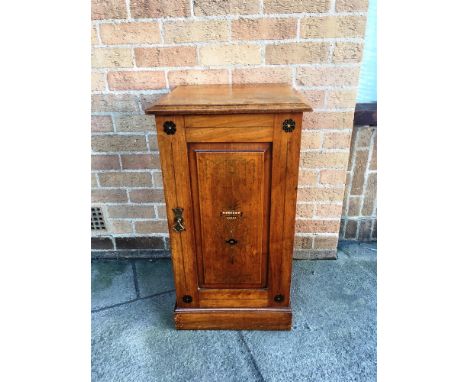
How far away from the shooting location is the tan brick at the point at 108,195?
192cm

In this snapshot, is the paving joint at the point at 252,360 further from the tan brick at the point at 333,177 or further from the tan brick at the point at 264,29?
the tan brick at the point at 264,29

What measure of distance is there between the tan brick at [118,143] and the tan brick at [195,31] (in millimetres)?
543

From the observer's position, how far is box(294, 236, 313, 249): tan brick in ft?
6.56

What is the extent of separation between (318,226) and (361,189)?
0.36 m

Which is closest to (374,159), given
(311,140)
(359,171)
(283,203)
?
(359,171)

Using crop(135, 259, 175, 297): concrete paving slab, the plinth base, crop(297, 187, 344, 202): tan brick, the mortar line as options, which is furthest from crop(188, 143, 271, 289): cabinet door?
the mortar line

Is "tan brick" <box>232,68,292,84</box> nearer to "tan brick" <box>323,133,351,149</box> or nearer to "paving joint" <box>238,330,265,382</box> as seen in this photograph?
"tan brick" <box>323,133,351,149</box>

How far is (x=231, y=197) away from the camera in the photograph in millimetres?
1303

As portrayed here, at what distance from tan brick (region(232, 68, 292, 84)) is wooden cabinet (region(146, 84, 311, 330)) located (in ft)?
0.29

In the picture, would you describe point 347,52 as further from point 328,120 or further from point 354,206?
point 354,206

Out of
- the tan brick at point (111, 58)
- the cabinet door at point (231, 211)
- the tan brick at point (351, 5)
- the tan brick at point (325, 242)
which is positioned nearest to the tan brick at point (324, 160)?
the tan brick at point (325, 242)

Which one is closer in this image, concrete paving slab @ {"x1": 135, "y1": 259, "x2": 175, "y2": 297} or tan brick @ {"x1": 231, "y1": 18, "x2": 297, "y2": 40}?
tan brick @ {"x1": 231, "y1": 18, "x2": 297, "y2": 40}

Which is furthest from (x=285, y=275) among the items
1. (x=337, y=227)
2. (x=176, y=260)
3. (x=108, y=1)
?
(x=108, y=1)
